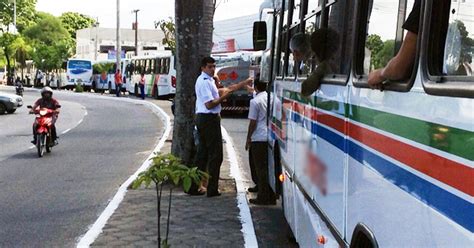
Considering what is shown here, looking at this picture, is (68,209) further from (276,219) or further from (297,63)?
(297,63)

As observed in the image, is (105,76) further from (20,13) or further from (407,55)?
(407,55)

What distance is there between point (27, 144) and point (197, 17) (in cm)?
875

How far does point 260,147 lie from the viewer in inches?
335

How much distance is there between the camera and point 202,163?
29.1ft

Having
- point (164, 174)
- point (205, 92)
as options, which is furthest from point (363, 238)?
point (205, 92)

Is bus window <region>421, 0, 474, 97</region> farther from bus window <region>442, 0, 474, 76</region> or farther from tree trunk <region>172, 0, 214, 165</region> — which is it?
tree trunk <region>172, 0, 214, 165</region>

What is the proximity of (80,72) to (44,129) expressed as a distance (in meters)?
49.1

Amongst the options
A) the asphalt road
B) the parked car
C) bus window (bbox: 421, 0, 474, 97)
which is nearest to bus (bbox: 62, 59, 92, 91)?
the parked car

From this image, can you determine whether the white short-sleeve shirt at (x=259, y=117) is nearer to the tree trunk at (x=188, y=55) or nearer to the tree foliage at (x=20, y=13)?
the tree trunk at (x=188, y=55)

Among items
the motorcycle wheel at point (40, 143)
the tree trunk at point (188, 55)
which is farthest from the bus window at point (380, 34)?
the motorcycle wheel at point (40, 143)

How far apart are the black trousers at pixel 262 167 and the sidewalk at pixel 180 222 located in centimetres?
38

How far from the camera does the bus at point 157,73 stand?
3753 centimetres

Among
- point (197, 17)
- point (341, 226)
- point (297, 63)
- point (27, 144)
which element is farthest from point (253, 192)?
point (27, 144)

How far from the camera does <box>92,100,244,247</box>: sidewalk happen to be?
6.51m
